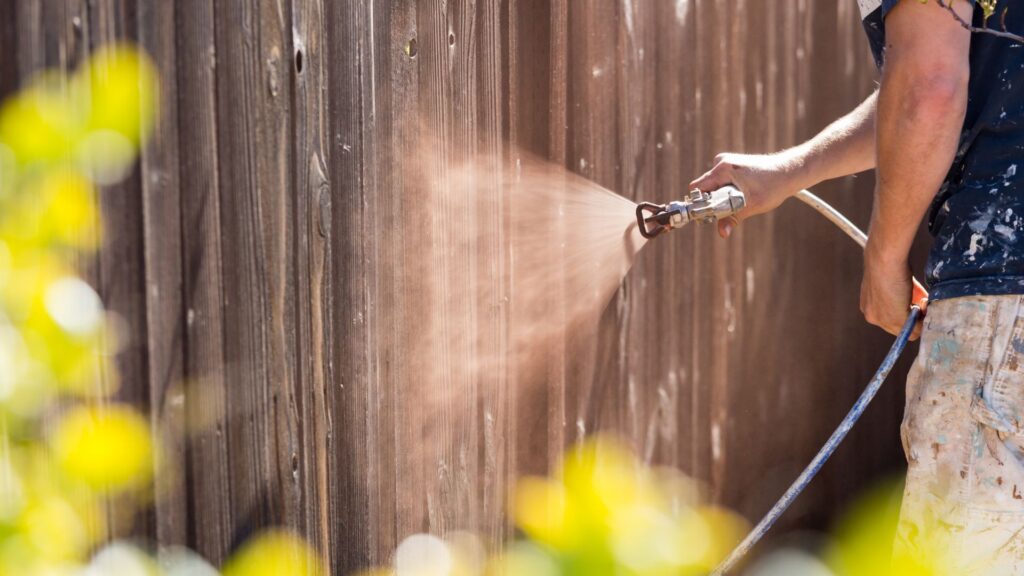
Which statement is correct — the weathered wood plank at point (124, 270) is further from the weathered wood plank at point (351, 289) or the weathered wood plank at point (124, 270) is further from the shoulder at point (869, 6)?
the shoulder at point (869, 6)

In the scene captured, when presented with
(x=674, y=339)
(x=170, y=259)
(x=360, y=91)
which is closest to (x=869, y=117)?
(x=674, y=339)

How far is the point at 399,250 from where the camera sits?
6.82 ft

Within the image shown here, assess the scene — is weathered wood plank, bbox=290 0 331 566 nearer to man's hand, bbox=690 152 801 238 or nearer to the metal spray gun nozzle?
the metal spray gun nozzle

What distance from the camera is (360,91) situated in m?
1.94

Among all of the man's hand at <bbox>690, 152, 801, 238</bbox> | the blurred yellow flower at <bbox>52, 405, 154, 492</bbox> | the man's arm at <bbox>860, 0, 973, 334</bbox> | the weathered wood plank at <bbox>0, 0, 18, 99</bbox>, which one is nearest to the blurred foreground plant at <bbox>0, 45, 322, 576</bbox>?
the blurred yellow flower at <bbox>52, 405, 154, 492</bbox>

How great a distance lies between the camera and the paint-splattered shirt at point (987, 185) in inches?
67.6

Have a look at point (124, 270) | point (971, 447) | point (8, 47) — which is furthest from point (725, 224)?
point (8, 47)

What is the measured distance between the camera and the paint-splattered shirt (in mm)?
1717

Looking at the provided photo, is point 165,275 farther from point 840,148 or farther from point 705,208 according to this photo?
point 840,148

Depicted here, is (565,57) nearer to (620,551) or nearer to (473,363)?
(473,363)

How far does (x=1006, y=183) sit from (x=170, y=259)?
1593 millimetres

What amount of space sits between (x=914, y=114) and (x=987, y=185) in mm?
227

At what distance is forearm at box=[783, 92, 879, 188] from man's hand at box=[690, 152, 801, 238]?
0.13 ft

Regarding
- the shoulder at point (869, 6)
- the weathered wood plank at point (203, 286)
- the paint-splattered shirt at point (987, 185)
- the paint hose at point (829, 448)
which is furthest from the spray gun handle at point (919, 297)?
the weathered wood plank at point (203, 286)
